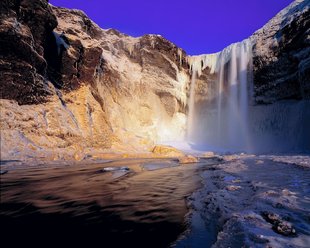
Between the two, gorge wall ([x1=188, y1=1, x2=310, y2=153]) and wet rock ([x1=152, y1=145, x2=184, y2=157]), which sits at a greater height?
gorge wall ([x1=188, y1=1, x2=310, y2=153])

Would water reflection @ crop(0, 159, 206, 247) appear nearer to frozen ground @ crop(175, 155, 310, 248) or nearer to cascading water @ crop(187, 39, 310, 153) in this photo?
frozen ground @ crop(175, 155, 310, 248)

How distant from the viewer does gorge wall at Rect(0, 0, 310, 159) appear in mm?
13109

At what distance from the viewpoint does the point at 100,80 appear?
2352 cm

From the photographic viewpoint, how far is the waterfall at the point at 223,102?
2897 cm

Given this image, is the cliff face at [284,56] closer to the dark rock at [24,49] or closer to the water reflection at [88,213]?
the dark rock at [24,49]

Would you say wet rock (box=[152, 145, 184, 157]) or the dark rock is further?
wet rock (box=[152, 145, 184, 157])

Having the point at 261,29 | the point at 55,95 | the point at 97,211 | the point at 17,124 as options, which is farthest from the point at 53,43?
the point at 261,29

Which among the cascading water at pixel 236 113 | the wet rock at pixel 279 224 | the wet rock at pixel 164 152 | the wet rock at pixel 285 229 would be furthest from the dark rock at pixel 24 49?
the cascading water at pixel 236 113

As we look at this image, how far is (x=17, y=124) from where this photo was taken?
1216 centimetres

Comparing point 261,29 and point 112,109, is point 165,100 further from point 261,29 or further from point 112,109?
point 261,29

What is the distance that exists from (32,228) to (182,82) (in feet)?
103

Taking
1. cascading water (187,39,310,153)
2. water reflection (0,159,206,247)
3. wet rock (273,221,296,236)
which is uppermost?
cascading water (187,39,310,153)

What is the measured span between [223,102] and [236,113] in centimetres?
255

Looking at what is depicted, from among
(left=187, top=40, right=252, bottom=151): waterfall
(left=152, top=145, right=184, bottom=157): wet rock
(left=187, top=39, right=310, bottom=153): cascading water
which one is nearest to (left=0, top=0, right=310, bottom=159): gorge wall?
(left=187, top=39, right=310, bottom=153): cascading water
